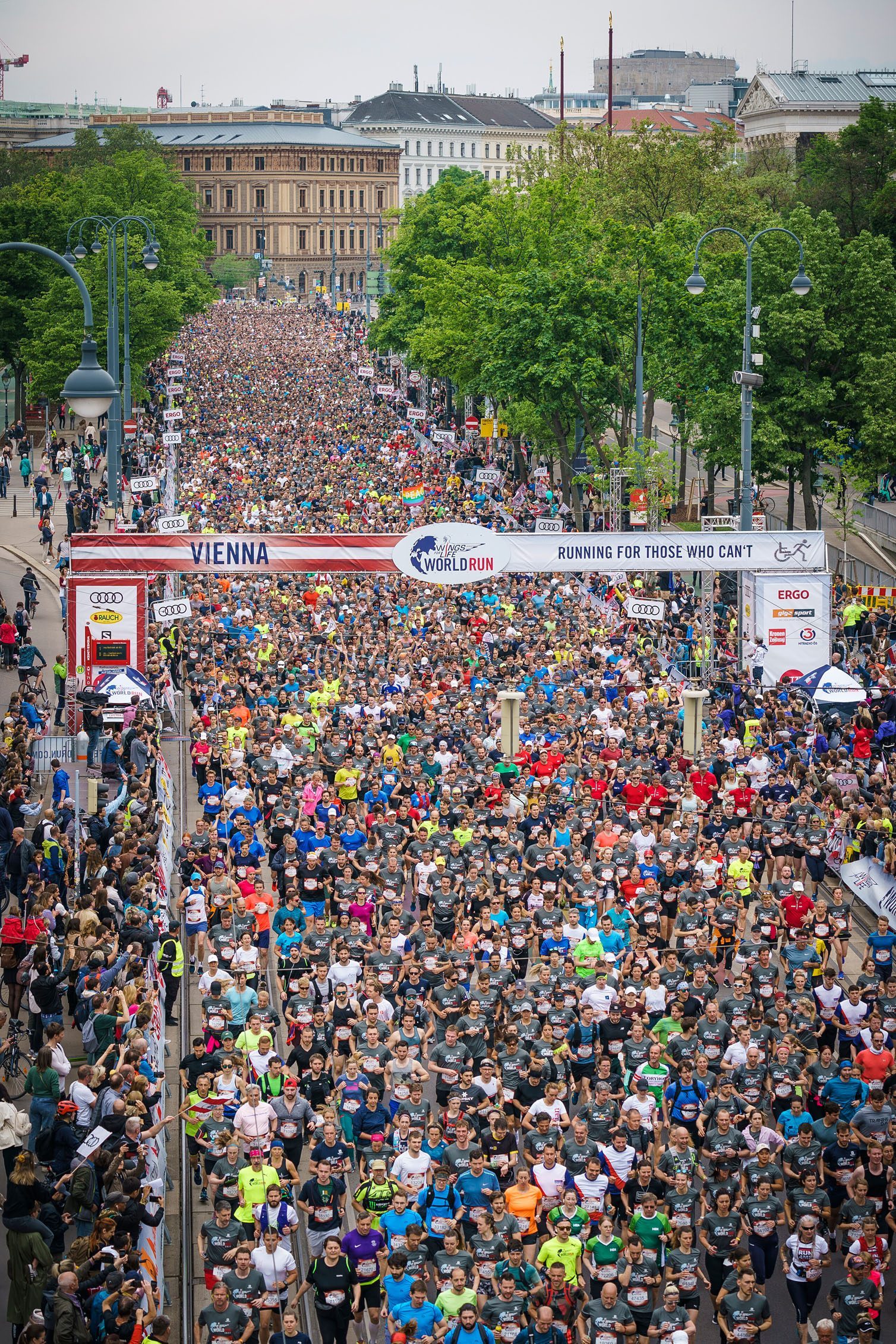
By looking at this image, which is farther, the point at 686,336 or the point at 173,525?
the point at 686,336

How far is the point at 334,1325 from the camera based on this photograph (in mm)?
12570

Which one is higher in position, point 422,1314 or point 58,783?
point 422,1314

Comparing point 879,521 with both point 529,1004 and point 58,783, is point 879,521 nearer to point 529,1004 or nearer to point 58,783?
point 58,783

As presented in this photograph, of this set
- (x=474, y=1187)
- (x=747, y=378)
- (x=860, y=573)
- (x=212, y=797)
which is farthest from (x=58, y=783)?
(x=860, y=573)

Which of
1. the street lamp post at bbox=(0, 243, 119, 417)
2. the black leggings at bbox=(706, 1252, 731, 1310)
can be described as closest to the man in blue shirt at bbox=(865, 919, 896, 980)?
the black leggings at bbox=(706, 1252, 731, 1310)

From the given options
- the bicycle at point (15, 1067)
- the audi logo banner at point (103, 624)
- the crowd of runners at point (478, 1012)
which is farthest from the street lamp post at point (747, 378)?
the bicycle at point (15, 1067)

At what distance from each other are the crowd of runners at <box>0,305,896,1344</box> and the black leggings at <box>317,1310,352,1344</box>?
1.0 inches

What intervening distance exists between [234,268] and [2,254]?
4069 inches

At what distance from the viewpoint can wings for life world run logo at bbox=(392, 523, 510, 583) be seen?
94.7 feet

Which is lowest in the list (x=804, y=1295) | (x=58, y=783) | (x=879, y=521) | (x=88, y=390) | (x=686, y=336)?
(x=879, y=521)

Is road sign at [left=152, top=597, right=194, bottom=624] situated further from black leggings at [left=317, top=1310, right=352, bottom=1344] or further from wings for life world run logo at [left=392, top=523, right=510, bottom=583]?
black leggings at [left=317, top=1310, right=352, bottom=1344]

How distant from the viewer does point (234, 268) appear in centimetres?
18462

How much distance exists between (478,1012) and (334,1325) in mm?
3680

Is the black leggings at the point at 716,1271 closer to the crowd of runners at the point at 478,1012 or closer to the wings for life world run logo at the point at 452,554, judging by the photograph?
the crowd of runners at the point at 478,1012
